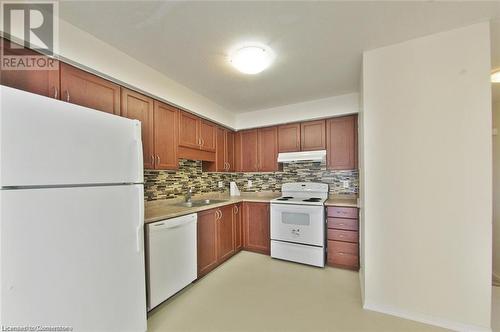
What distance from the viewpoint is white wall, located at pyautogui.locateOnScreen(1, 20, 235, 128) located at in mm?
1634

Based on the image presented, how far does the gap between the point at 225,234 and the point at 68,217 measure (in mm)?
2113

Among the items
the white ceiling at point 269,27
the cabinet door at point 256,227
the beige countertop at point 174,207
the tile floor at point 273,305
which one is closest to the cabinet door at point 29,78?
the white ceiling at point 269,27

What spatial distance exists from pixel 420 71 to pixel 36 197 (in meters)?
2.81

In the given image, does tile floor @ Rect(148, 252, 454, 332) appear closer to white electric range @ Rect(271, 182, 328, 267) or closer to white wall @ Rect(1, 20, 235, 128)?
white electric range @ Rect(271, 182, 328, 267)

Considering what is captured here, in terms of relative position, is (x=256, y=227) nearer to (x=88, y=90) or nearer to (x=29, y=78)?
(x=88, y=90)

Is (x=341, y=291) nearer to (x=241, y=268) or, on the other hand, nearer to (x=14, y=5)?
(x=241, y=268)

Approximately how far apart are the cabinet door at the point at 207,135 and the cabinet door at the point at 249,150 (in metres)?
0.71

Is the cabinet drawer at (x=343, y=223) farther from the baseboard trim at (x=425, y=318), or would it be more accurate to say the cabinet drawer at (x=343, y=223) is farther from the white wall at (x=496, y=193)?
the white wall at (x=496, y=193)

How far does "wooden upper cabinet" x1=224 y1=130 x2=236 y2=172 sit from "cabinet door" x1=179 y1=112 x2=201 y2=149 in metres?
0.77

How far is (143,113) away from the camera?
7.52 ft

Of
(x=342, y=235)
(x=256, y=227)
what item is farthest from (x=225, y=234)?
(x=342, y=235)

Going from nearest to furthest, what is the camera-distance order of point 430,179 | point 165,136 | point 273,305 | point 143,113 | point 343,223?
point 430,179
point 273,305
point 143,113
point 165,136
point 343,223

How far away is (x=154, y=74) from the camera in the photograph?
234cm

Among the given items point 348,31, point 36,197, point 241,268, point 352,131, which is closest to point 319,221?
point 241,268
